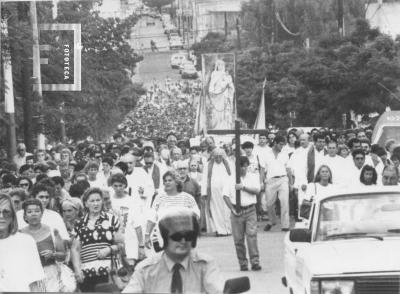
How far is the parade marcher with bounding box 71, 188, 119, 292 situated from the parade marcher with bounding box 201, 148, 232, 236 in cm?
832

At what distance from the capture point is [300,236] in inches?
417

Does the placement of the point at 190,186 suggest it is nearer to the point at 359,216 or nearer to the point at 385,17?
the point at 359,216

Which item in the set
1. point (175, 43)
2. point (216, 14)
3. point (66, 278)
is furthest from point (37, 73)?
point (175, 43)

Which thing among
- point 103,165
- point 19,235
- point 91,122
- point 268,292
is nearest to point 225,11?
point 91,122

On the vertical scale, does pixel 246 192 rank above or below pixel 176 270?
below

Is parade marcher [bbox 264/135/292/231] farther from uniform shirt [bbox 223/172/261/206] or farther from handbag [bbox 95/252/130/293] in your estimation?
handbag [bbox 95/252/130/293]

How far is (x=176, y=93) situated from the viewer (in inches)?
3696

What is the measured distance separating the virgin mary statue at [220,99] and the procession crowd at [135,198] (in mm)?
2016

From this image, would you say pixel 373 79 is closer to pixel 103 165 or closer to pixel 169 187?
pixel 103 165

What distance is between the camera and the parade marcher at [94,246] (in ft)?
37.1

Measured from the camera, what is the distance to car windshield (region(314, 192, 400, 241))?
34.2 feet

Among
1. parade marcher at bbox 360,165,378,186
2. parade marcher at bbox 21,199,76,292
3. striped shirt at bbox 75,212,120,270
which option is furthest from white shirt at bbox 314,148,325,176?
parade marcher at bbox 21,199,76,292

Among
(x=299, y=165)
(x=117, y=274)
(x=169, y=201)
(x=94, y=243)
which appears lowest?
(x=117, y=274)

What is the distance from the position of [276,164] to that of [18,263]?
36.8 feet
